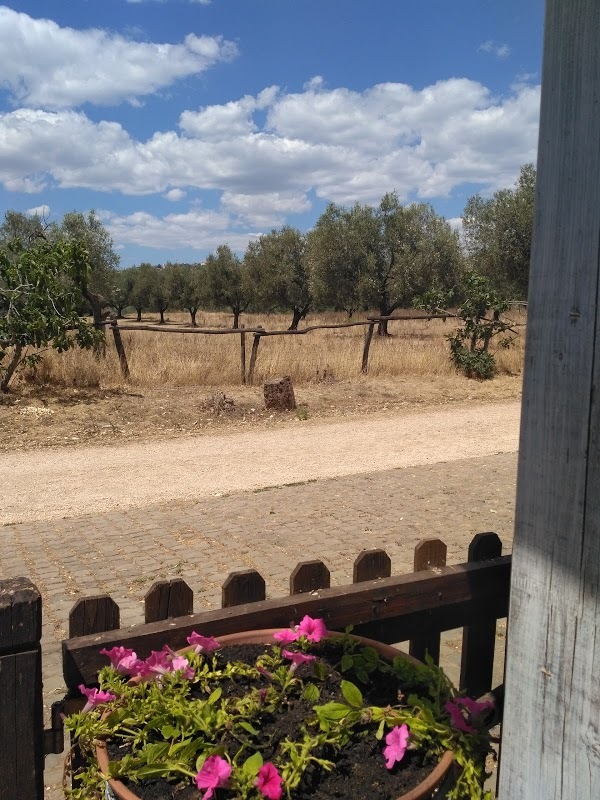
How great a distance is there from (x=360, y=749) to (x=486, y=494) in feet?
19.4

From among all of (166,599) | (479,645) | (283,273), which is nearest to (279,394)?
(479,645)

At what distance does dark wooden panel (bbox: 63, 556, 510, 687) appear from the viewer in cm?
186

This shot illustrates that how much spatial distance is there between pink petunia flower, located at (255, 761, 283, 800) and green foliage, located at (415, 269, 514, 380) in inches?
621

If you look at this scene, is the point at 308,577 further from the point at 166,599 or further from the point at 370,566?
the point at 166,599

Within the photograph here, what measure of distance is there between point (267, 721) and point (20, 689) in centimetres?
56

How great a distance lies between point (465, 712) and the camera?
5.99ft

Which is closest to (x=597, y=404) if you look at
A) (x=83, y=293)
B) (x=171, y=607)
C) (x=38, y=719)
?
(x=171, y=607)

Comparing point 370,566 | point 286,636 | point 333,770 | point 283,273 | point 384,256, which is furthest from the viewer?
point 283,273

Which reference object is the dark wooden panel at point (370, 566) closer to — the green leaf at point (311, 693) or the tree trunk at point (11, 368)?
the green leaf at point (311, 693)

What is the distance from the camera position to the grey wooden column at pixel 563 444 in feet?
4.52

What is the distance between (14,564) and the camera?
546cm

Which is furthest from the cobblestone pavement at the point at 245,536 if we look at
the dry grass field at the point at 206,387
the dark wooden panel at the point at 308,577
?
the dry grass field at the point at 206,387

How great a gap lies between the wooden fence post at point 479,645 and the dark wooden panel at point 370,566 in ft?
0.95

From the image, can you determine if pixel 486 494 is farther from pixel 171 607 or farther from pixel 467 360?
pixel 467 360
